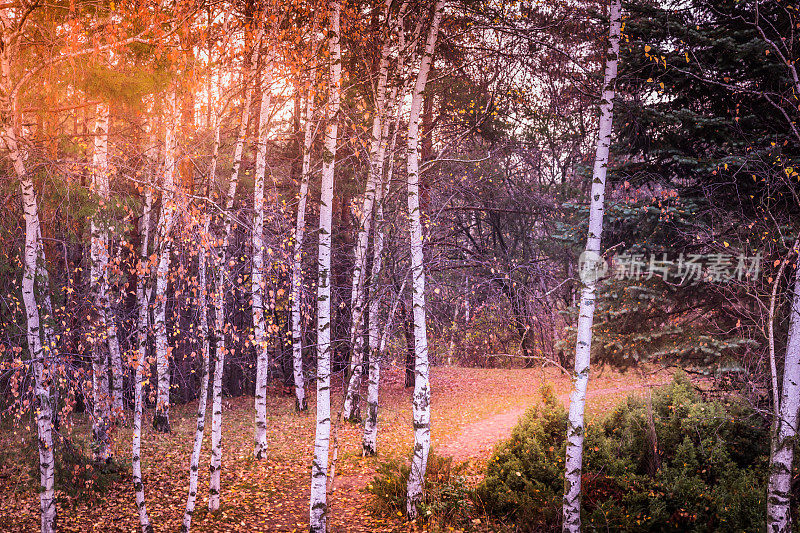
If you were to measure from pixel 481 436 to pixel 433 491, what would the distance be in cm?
435

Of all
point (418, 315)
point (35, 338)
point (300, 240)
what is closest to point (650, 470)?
point (418, 315)

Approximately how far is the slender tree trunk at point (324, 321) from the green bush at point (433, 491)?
1.49 meters

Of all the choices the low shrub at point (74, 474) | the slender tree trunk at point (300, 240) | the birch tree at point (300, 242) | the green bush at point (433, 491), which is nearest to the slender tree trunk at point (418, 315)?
the green bush at point (433, 491)

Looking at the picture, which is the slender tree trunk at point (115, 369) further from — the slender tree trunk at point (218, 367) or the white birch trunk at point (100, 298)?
the slender tree trunk at point (218, 367)

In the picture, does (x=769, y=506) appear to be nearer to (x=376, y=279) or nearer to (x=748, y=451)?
(x=748, y=451)

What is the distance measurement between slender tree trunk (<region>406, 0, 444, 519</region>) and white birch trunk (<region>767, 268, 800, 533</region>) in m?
4.27

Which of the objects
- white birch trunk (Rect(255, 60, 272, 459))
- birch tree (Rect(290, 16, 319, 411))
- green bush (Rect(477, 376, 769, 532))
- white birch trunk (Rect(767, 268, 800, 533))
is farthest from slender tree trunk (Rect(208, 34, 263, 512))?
white birch trunk (Rect(767, 268, 800, 533))

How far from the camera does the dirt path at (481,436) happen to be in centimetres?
1074

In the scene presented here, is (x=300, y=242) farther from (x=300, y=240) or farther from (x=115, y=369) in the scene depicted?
(x=115, y=369)

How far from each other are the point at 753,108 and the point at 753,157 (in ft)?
6.00

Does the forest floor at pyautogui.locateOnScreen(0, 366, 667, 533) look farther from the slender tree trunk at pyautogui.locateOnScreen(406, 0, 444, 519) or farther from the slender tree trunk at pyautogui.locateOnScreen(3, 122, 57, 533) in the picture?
the slender tree trunk at pyautogui.locateOnScreen(3, 122, 57, 533)

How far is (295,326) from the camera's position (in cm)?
1199

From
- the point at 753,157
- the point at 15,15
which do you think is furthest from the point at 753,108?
the point at 15,15

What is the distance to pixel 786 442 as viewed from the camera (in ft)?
20.5
